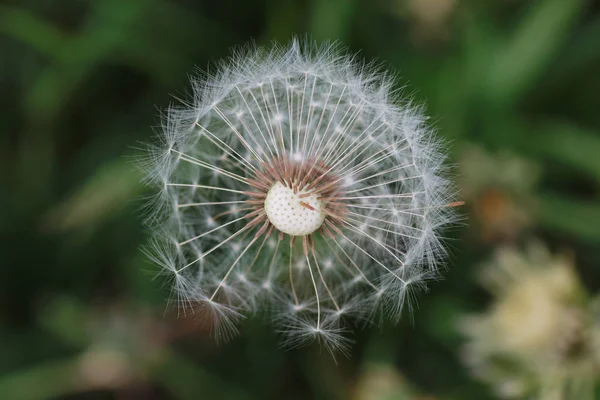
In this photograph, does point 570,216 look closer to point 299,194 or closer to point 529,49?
point 529,49

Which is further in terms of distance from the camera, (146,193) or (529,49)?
(146,193)

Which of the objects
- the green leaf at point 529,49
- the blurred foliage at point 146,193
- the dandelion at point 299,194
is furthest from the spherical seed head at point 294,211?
the green leaf at point 529,49

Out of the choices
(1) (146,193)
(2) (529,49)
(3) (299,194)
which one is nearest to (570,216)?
(2) (529,49)

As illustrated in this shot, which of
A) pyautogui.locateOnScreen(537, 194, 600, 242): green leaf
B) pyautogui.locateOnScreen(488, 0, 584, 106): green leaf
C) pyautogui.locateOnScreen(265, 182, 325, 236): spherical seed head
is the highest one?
pyautogui.locateOnScreen(488, 0, 584, 106): green leaf

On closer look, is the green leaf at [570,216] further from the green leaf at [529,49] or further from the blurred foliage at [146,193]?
the green leaf at [529,49]

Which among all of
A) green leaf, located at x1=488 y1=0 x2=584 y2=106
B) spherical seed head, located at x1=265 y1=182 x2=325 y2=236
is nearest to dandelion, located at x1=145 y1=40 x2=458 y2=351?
spherical seed head, located at x1=265 y1=182 x2=325 y2=236

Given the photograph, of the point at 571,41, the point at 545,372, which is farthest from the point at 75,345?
the point at 571,41

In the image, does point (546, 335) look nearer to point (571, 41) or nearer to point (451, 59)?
point (451, 59)

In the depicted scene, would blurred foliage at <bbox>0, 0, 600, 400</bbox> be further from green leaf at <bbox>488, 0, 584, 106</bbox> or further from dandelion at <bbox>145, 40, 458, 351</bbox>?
dandelion at <bbox>145, 40, 458, 351</bbox>
